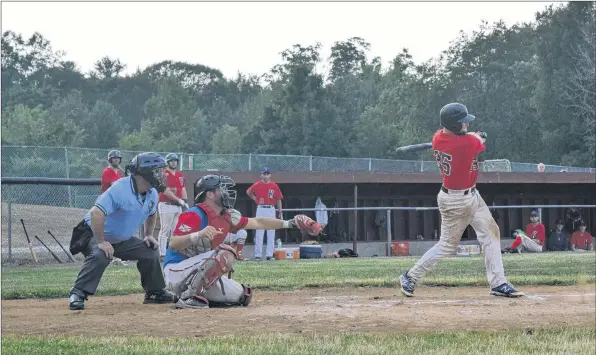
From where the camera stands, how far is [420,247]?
28.1 meters

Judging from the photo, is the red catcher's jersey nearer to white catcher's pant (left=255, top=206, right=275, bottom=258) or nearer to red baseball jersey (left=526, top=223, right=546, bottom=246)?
white catcher's pant (left=255, top=206, right=275, bottom=258)

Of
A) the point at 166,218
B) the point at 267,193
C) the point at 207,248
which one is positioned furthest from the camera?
the point at 267,193

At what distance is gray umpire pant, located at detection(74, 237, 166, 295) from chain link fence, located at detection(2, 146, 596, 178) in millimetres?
15987

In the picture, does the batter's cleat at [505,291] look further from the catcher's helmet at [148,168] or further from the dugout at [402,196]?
the dugout at [402,196]

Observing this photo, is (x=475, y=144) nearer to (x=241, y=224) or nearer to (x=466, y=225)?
(x=466, y=225)

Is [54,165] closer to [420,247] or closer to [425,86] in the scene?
[420,247]

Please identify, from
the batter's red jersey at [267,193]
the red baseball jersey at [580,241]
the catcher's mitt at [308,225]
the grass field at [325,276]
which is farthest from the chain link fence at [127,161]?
the catcher's mitt at [308,225]

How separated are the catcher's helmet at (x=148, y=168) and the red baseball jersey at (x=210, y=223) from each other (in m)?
0.51

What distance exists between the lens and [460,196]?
9.52 m

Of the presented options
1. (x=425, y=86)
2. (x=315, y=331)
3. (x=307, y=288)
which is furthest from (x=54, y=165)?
(x=425, y=86)

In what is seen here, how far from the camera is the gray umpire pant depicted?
904 centimetres

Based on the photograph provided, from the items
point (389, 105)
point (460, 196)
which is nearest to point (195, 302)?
point (460, 196)

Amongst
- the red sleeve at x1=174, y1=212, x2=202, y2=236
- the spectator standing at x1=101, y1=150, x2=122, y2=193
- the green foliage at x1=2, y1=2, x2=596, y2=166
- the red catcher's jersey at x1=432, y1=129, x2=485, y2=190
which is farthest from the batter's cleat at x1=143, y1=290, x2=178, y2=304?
the green foliage at x1=2, y1=2, x2=596, y2=166

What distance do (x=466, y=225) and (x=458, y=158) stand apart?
73cm
